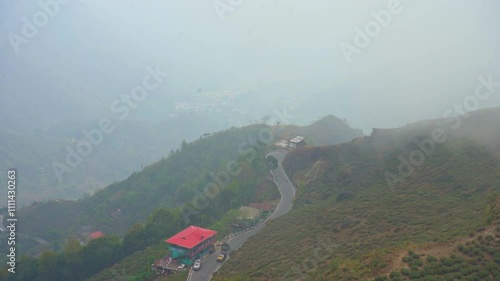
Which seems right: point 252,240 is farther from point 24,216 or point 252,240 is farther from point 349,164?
point 24,216

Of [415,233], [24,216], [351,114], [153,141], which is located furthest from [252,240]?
[153,141]

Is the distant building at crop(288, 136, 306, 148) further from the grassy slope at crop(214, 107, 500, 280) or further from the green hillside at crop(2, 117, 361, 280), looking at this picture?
the grassy slope at crop(214, 107, 500, 280)

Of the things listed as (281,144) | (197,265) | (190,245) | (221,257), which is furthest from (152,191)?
(197,265)

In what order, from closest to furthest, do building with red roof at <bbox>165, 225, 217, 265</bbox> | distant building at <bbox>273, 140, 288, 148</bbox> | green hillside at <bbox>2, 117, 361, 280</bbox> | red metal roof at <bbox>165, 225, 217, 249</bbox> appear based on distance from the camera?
building with red roof at <bbox>165, 225, 217, 265</bbox> < red metal roof at <bbox>165, 225, 217, 249</bbox> < green hillside at <bbox>2, 117, 361, 280</bbox> < distant building at <bbox>273, 140, 288, 148</bbox>

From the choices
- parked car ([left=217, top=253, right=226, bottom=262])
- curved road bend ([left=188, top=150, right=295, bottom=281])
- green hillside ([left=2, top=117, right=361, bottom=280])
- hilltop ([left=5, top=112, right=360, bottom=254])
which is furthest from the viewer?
hilltop ([left=5, top=112, right=360, bottom=254])

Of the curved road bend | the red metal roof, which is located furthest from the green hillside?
the red metal roof

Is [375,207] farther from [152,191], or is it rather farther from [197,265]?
[152,191]

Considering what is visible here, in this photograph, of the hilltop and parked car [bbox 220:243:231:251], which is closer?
parked car [bbox 220:243:231:251]
